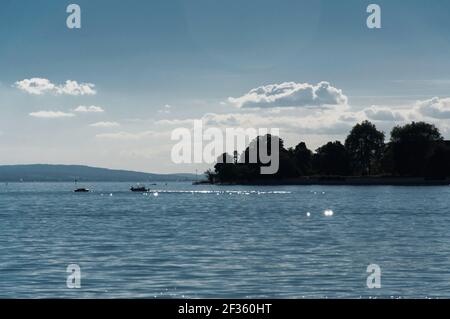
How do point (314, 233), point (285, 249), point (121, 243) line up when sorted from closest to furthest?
point (285, 249) → point (121, 243) → point (314, 233)

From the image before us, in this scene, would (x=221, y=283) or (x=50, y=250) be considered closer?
(x=221, y=283)

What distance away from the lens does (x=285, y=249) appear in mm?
53594

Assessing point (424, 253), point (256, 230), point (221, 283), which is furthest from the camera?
point (256, 230)

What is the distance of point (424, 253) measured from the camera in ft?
163

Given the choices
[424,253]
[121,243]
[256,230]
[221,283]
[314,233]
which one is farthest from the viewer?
[256,230]
